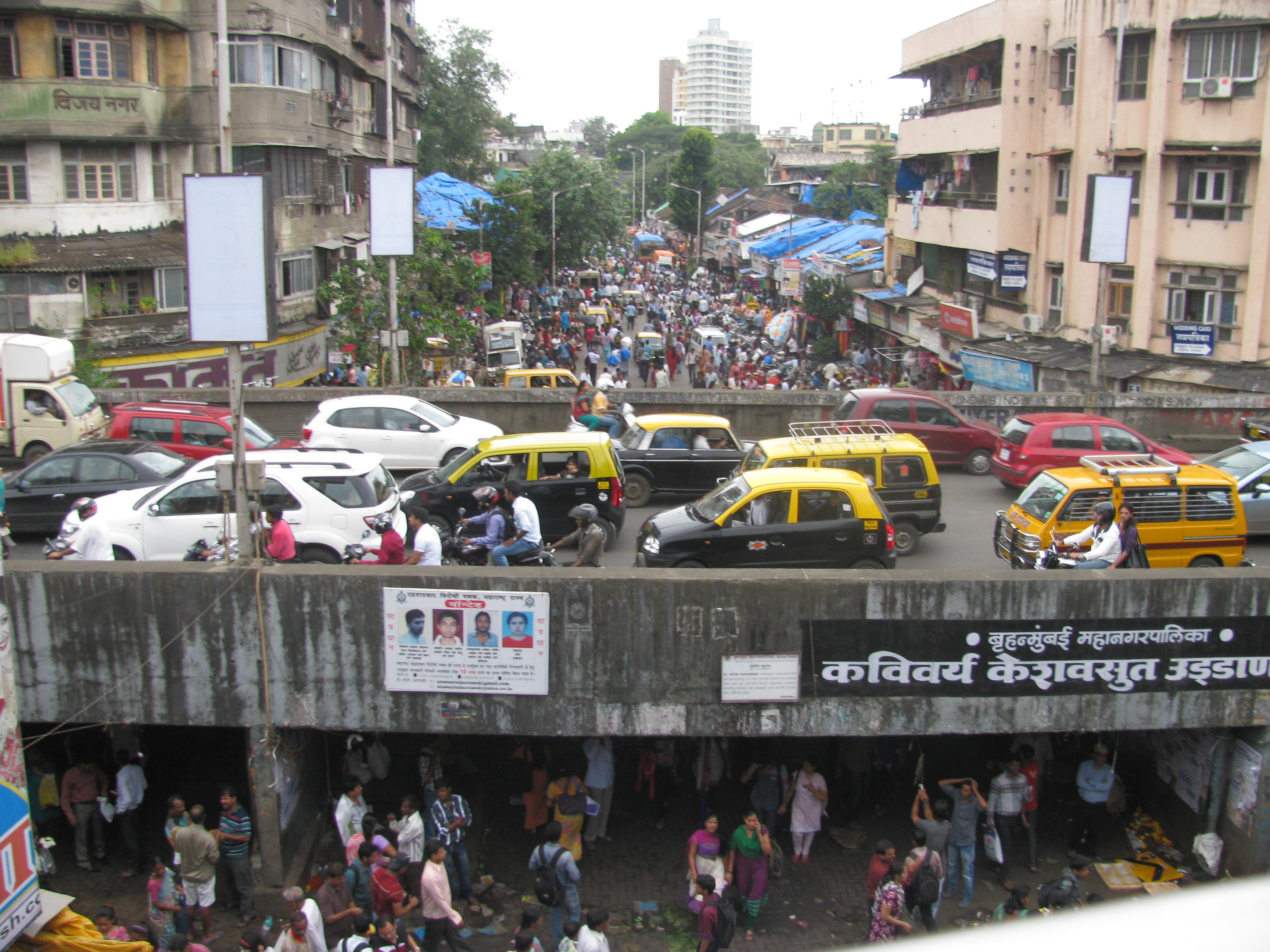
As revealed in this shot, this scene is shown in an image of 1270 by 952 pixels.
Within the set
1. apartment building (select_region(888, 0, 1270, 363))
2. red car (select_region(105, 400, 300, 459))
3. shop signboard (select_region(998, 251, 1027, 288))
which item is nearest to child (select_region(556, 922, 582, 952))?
red car (select_region(105, 400, 300, 459))

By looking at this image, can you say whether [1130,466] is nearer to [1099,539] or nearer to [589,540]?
[1099,539]

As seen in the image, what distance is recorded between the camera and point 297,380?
32.2 m

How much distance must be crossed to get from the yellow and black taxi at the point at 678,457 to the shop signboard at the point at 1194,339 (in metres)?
14.8

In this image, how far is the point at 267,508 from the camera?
40.6 feet

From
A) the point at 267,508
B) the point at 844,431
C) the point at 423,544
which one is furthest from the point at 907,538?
the point at 267,508

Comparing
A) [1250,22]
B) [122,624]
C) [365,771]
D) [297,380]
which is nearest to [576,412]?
[365,771]

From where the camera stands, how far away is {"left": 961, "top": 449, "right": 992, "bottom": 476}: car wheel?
63.7ft

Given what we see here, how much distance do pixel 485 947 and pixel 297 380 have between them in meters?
24.9

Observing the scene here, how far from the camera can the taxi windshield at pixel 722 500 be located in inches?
506

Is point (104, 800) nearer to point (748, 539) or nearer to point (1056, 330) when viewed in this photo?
point (748, 539)

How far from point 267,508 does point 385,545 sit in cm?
165

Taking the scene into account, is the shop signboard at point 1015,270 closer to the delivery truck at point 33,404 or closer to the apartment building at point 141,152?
the apartment building at point 141,152

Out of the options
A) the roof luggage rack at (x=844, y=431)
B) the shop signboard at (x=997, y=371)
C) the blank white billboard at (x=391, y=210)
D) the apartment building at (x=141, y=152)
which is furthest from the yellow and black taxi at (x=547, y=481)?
the shop signboard at (x=997, y=371)

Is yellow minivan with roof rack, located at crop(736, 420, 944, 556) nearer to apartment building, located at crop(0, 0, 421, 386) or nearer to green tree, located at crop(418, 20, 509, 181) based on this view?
apartment building, located at crop(0, 0, 421, 386)
